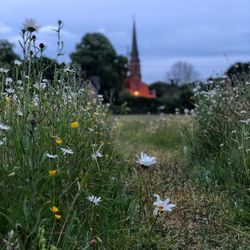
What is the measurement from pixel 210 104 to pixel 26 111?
3.64 metres

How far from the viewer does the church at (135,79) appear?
6103 centimetres

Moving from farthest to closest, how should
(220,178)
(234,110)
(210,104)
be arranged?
(210,104) < (234,110) < (220,178)

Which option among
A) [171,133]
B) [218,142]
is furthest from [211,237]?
[171,133]

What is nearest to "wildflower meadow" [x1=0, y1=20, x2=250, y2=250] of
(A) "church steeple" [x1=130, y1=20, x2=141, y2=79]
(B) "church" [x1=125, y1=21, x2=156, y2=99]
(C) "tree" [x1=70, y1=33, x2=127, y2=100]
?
(C) "tree" [x1=70, y1=33, x2=127, y2=100]

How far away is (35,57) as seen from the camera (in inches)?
108

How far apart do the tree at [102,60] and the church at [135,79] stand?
617 inches

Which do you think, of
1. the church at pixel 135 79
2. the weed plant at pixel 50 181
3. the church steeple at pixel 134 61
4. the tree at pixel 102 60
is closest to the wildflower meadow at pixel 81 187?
the weed plant at pixel 50 181

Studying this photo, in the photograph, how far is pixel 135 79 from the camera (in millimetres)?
67812

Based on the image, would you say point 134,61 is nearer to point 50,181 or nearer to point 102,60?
point 102,60

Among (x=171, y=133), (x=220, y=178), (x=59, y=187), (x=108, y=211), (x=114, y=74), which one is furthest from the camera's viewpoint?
(x=114, y=74)

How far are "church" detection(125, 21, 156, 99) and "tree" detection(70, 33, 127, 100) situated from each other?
15672mm

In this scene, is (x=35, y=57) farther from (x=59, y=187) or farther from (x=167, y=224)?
(x=167, y=224)

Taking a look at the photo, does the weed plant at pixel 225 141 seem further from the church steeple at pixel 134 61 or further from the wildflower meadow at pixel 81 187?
the church steeple at pixel 134 61

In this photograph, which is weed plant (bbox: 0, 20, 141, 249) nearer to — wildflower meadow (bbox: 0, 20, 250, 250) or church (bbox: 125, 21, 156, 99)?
wildflower meadow (bbox: 0, 20, 250, 250)
